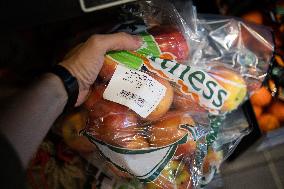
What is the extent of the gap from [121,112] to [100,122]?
5 centimetres

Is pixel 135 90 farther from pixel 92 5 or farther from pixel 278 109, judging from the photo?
pixel 278 109

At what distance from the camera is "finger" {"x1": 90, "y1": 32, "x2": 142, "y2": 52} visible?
0.80 meters

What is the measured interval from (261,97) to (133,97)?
0.56 metres

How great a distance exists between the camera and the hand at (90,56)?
2.56 feet

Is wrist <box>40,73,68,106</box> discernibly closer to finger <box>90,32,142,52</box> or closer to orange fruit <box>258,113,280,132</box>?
finger <box>90,32,142,52</box>

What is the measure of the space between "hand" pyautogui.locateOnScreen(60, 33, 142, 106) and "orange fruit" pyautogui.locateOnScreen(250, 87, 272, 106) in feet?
1.77

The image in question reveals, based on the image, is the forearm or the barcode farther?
the barcode

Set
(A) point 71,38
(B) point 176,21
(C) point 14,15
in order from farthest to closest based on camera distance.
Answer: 1. (A) point 71,38
2. (B) point 176,21
3. (C) point 14,15

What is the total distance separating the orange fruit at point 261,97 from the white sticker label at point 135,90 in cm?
47

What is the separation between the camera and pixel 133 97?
0.81 metres

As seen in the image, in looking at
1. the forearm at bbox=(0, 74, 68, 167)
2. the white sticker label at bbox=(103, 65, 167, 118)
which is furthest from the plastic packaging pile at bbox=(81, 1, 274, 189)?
the forearm at bbox=(0, 74, 68, 167)

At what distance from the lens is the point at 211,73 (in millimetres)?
957

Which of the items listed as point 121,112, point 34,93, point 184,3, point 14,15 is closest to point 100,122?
point 121,112

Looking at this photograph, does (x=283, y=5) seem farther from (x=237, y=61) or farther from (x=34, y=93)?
(x=34, y=93)
